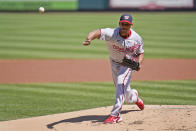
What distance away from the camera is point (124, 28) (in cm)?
605

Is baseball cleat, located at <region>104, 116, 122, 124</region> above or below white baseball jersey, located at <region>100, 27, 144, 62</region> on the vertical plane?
below

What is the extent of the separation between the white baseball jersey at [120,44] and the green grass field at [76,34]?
739cm

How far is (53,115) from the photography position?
692 centimetres

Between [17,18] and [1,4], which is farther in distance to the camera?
[1,4]

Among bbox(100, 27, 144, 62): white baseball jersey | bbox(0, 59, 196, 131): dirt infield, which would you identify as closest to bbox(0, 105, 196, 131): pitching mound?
bbox(0, 59, 196, 131): dirt infield

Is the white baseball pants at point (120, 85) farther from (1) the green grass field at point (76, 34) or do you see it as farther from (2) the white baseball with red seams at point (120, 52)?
(1) the green grass field at point (76, 34)

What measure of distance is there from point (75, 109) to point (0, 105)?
158 centimetres

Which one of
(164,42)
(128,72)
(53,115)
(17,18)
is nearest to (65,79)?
(53,115)

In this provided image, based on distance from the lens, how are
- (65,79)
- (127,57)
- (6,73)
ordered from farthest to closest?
(6,73) → (65,79) → (127,57)

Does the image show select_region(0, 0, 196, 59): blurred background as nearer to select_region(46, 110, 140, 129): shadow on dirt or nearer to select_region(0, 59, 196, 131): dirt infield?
select_region(0, 59, 196, 131): dirt infield

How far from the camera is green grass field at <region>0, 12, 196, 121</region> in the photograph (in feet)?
26.3

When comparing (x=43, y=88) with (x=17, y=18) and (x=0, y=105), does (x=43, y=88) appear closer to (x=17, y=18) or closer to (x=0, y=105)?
(x=0, y=105)

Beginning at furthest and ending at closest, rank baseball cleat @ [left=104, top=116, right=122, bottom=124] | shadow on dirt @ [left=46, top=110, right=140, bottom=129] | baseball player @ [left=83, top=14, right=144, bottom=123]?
shadow on dirt @ [left=46, top=110, right=140, bottom=129]
baseball cleat @ [left=104, top=116, right=122, bottom=124]
baseball player @ [left=83, top=14, right=144, bottom=123]

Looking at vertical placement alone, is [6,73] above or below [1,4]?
below
